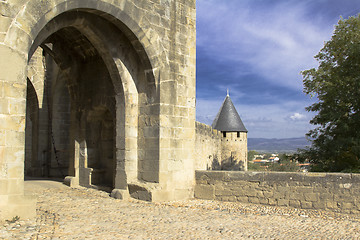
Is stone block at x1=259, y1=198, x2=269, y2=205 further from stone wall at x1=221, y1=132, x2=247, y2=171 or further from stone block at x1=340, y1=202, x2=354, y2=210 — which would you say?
stone wall at x1=221, y1=132, x2=247, y2=171

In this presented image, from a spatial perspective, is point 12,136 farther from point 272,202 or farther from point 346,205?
point 346,205

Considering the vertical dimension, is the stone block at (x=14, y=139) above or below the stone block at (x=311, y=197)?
above

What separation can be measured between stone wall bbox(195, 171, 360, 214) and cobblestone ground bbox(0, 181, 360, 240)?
22 cm

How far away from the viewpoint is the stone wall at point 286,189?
5809mm

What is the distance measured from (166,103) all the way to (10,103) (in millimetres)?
3126

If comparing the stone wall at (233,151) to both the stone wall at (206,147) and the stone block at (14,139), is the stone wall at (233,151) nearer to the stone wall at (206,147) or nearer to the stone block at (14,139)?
the stone wall at (206,147)

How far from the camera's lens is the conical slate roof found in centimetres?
2395

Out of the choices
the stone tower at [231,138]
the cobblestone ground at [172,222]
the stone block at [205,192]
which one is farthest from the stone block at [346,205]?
the stone tower at [231,138]

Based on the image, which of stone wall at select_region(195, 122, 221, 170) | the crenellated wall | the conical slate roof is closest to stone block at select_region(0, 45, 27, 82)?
stone wall at select_region(195, 122, 221, 170)

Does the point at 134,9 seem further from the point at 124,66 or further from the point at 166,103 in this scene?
the point at 166,103

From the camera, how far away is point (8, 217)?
14.6 feet

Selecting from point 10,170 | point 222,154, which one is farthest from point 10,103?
point 222,154

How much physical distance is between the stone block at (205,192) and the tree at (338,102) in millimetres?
6172

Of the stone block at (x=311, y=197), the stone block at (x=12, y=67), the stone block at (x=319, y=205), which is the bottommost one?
the stone block at (x=319, y=205)
